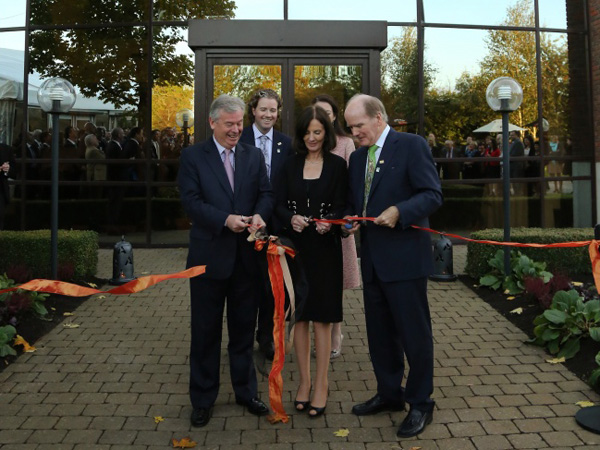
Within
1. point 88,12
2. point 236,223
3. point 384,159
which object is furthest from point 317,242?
point 88,12

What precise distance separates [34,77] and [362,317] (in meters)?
8.28

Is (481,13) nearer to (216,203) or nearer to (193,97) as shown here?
(193,97)

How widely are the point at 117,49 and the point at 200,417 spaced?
364 inches

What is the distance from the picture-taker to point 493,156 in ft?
40.8

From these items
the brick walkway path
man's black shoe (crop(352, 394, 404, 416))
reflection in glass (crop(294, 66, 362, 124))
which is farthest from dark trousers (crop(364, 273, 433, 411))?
reflection in glass (crop(294, 66, 362, 124))

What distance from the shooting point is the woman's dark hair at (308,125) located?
439 centimetres

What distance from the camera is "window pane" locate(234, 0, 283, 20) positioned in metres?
12.1

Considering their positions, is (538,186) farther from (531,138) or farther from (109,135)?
(109,135)

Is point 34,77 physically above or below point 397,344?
above

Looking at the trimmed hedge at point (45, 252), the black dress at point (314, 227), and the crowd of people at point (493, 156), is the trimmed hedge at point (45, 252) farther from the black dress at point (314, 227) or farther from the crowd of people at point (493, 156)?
the crowd of people at point (493, 156)

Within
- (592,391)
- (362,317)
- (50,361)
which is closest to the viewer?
(592,391)

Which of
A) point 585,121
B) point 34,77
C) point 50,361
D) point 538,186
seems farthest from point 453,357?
point 34,77

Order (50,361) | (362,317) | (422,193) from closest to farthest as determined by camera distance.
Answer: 1. (422,193)
2. (50,361)
3. (362,317)

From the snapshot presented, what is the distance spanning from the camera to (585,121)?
12703 millimetres
